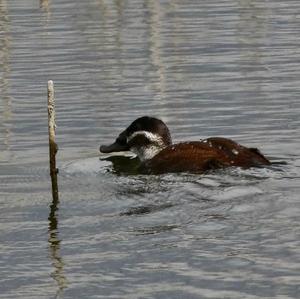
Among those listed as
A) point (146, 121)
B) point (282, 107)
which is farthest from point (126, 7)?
point (146, 121)

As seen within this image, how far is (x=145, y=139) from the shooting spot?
15938mm

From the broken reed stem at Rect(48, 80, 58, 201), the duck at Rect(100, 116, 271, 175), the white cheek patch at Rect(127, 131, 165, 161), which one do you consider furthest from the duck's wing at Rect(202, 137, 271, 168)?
the broken reed stem at Rect(48, 80, 58, 201)

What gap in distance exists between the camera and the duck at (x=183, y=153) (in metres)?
14.1

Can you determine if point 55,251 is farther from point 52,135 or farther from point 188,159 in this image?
point 188,159

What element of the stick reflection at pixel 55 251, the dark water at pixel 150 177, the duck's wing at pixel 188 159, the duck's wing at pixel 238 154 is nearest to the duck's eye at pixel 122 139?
the dark water at pixel 150 177

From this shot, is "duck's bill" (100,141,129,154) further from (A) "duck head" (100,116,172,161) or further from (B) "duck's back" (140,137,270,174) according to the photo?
(B) "duck's back" (140,137,270,174)

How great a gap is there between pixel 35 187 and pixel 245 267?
475 cm

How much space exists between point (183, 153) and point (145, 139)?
153 centimetres

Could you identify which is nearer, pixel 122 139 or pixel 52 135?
pixel 52 135

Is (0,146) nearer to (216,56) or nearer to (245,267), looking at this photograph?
(245,267)

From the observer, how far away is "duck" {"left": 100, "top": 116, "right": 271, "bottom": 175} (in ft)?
46.1

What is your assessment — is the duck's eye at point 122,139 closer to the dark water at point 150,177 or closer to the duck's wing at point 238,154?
the dark water at point 150,177

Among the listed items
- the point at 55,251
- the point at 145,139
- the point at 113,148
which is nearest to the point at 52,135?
the point at 55,251

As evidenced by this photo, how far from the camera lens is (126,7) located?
136 feet
